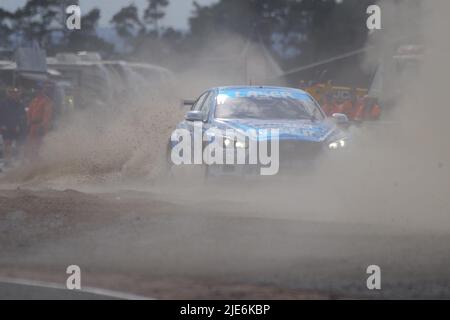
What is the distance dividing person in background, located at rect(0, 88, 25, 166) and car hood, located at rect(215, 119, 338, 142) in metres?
13.2

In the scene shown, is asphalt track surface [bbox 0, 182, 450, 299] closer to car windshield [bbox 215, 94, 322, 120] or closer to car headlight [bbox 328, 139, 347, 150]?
car headlight [bbox 328, 139, 347, 150]

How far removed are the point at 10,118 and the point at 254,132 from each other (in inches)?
561

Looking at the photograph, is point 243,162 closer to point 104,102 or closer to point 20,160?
point 20,160

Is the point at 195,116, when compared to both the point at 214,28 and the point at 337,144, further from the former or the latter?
the point at 214,28

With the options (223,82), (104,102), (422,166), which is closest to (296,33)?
(223,82)

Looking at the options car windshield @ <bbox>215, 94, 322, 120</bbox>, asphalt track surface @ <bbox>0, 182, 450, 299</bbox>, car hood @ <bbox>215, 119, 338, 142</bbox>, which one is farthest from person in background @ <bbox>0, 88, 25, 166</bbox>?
asphalt track surface @ <bbox>0, 182, 450, 299</bbox>

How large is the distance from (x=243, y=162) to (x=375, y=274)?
4.53 meters

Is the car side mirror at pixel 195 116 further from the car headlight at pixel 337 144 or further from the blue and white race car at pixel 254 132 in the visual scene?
the car headlight at pixel 337 144

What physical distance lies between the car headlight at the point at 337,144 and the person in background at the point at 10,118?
14.1m

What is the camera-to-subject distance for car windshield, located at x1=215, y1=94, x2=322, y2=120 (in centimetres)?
1386

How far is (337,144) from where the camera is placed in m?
12.9

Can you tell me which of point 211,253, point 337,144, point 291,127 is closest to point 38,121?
point 291,127

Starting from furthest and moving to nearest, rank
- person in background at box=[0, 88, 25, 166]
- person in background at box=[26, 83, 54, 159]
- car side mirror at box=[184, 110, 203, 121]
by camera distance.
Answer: person in background at box=[0, 88, 25, 166]
person in background at box=[26, 83, 54, 159]
car side mirror at box=[184, 110, 203, 121]

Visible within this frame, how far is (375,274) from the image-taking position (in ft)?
26.9
